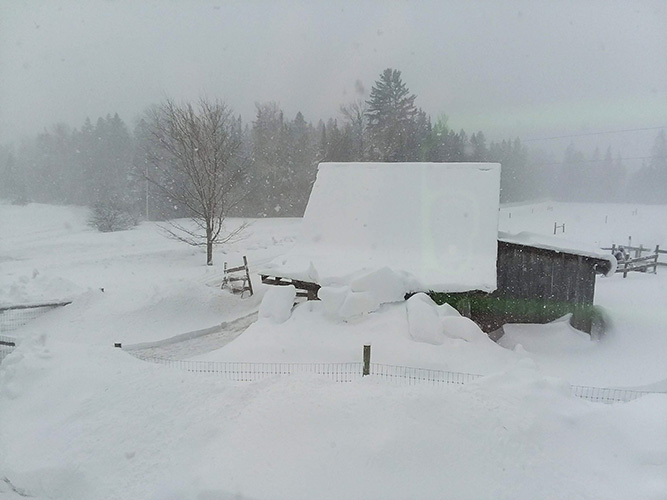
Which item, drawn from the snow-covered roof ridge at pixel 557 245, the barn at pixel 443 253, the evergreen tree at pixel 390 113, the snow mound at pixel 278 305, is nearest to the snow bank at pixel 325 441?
the snow mound at pixel 278 305

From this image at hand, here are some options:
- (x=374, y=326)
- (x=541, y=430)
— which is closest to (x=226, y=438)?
(x=541, y=430)

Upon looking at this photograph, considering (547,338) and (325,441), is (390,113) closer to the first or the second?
(547,338)

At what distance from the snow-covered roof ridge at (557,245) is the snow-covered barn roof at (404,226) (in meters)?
0.89

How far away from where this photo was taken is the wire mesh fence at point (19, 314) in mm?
12328

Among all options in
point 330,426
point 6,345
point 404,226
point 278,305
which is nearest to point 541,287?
point 404,226

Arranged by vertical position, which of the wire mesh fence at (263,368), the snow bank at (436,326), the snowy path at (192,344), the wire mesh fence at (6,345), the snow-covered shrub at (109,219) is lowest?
the snowy path at (192,344)

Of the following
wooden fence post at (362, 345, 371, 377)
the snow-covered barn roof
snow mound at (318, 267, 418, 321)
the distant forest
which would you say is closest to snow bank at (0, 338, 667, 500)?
wooden fence post at (362, 345, 371, 377)

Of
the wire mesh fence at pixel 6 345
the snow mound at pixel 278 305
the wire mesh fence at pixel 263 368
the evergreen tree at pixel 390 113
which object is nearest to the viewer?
the wire mesh fence at pixel 263 368

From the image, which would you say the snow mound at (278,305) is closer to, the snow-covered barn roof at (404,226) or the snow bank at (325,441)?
the snow-covered barn roof at (404,226)

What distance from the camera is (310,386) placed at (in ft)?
22.0

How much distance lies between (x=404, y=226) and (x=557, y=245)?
15.5ft

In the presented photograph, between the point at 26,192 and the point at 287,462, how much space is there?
5807 centimetres

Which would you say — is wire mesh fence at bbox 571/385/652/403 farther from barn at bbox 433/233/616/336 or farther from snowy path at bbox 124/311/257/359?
snowy path at bbox 124/311/257/359

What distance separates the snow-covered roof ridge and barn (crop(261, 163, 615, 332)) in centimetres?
4
